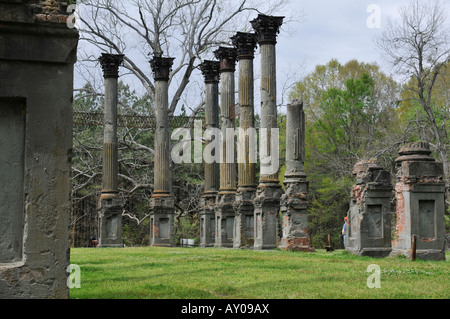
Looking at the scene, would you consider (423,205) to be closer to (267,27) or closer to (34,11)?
(267,27)

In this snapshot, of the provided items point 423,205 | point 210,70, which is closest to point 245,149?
point 210,70

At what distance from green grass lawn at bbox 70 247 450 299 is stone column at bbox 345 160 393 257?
3.12m

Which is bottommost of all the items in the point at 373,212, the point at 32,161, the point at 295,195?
the point at 373,212

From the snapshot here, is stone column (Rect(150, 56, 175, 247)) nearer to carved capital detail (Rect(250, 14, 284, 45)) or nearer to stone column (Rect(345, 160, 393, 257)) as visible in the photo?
carved capital detail (Rect(250, 14, 284, 45))

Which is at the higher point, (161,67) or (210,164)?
(161,67)

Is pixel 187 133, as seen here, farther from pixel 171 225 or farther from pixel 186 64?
pixel 171 225

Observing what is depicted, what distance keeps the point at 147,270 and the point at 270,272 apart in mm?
2753

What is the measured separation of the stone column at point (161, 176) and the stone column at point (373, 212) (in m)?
11.8

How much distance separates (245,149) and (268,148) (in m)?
2.37

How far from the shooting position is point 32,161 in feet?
25.0

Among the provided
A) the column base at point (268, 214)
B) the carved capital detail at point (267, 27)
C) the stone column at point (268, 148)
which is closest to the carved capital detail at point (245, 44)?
the stone column at point (268, 148)

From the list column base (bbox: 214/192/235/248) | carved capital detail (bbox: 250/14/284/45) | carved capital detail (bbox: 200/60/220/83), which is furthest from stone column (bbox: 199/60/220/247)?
carved capital detail (bbox: 250/14/284/45)

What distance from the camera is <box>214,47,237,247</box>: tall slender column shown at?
2747cm
